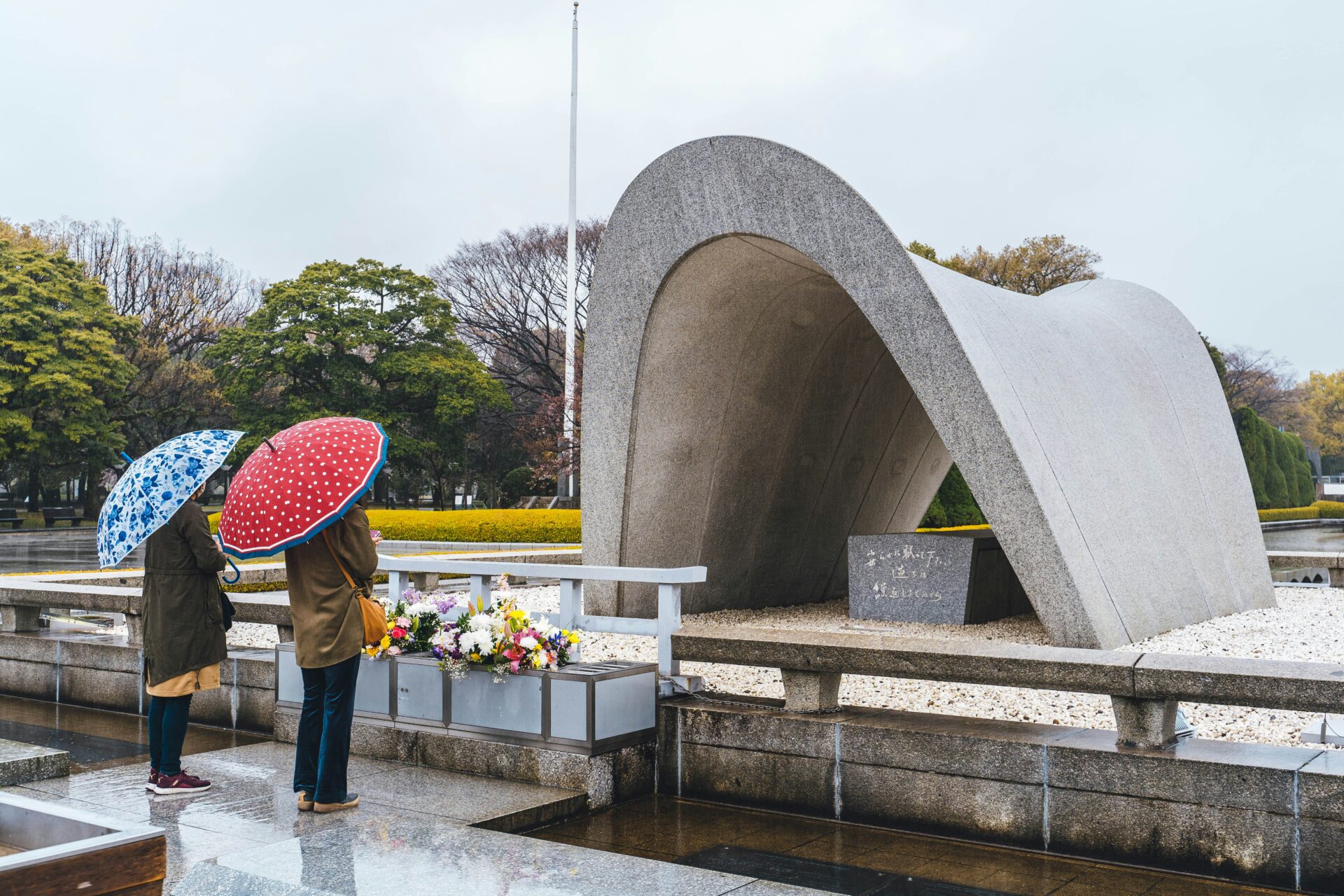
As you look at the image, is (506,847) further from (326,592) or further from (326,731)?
(326,592)

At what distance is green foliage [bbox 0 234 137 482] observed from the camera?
3791 centimetres

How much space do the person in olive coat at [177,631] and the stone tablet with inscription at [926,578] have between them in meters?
7.46

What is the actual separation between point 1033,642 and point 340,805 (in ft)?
23.5

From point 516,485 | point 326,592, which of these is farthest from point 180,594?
point 516,485

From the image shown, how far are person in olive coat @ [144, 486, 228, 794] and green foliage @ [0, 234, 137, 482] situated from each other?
36.4 m

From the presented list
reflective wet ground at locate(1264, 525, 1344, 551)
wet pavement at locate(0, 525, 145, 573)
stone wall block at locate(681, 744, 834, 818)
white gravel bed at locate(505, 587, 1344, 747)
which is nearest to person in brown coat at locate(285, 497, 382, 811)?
stone wall block at locate(681, 744, 834, 818)

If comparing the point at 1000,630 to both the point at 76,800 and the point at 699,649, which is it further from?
the point at 76,800

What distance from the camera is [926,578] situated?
11.7 meters

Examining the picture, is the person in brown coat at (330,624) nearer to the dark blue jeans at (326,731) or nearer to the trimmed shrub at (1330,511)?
the dark blue jeans at (326,731)

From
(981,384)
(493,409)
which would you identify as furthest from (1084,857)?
(493,409)

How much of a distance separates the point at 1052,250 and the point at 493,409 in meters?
21.3

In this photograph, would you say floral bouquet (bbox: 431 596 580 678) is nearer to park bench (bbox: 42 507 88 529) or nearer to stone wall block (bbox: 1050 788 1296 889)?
stone wall block (bbox: 1050 788 1296 889)

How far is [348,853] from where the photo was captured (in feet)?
15.1

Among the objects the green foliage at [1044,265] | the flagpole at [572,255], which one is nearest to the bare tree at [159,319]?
the flagpole at [572,255]
